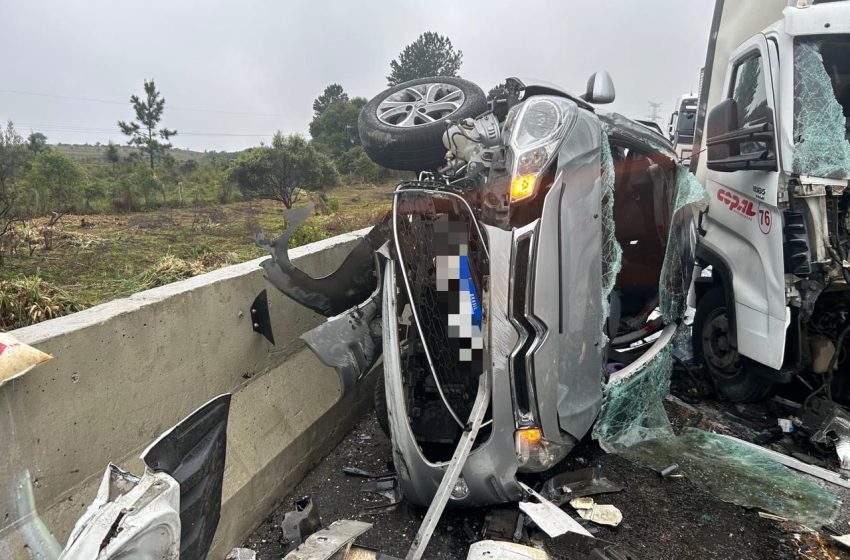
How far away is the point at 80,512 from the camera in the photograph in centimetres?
192

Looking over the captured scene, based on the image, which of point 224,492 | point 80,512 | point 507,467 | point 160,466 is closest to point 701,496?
point 507,467

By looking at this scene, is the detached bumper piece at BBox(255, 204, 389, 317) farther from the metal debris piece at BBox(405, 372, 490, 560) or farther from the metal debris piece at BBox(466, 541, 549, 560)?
the metal debris piece at BBox(466, 541, 549, 560)

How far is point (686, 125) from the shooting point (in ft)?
39.8

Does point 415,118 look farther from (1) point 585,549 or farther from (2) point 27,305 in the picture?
(1) point 585,549

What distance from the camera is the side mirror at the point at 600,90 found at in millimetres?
3350

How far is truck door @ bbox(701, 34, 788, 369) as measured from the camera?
133 inches

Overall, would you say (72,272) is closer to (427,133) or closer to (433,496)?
(427,133)

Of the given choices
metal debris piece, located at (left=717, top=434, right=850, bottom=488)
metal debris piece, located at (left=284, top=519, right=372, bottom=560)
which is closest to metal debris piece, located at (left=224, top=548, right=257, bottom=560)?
metal debris piece, located at (left=284, top=519, right=372, bottom=560)

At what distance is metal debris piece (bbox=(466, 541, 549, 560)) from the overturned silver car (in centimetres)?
32

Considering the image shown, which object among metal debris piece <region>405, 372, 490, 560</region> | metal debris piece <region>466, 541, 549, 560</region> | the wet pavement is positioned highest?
metal debris piece <region>405, 372, 490, 560</region>

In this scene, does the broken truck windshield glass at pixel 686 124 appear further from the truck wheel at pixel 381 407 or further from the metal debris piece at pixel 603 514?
the truck wheel at pixel 381 407

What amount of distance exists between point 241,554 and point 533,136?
240 centimetres

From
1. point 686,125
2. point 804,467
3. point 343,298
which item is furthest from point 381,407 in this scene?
point 686,125

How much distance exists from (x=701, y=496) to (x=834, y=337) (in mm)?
1628
